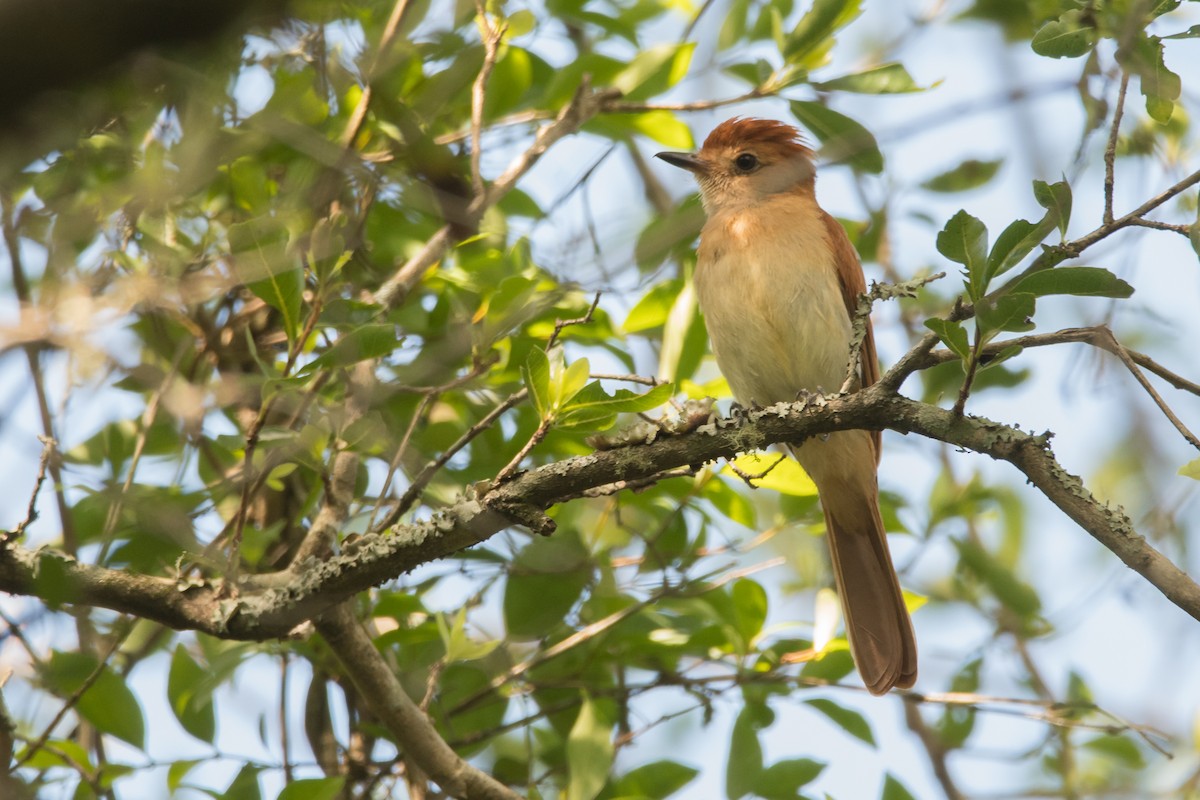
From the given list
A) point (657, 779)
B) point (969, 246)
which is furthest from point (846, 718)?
point (969, 246)

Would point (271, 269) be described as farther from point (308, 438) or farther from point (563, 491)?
point (563, 491)

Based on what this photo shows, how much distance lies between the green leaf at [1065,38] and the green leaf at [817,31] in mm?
1415

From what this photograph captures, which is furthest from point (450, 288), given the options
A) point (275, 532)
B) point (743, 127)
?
point (743, 127)

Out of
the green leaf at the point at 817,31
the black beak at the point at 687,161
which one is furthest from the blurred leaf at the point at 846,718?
the black beak at the point at 687,161

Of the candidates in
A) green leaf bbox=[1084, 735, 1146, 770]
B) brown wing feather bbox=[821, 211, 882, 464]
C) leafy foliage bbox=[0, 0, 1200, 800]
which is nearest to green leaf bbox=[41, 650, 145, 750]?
leafy foliage bbox=[0, 0, 1200, 800]

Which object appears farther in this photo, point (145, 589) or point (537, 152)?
point (537, 152)

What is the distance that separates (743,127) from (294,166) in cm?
246

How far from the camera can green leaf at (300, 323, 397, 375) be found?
2943 mm

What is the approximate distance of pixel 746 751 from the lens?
388cm

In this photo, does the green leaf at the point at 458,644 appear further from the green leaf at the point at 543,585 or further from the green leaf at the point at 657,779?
the green leaf at the point at 657,779

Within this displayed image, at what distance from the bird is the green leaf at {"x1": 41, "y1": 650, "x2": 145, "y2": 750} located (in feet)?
7.96

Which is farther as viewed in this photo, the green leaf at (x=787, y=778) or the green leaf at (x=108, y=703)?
the green leaf at (x=787, y=778)

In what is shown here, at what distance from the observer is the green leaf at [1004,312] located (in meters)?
2.45

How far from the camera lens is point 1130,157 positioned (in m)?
4.16
